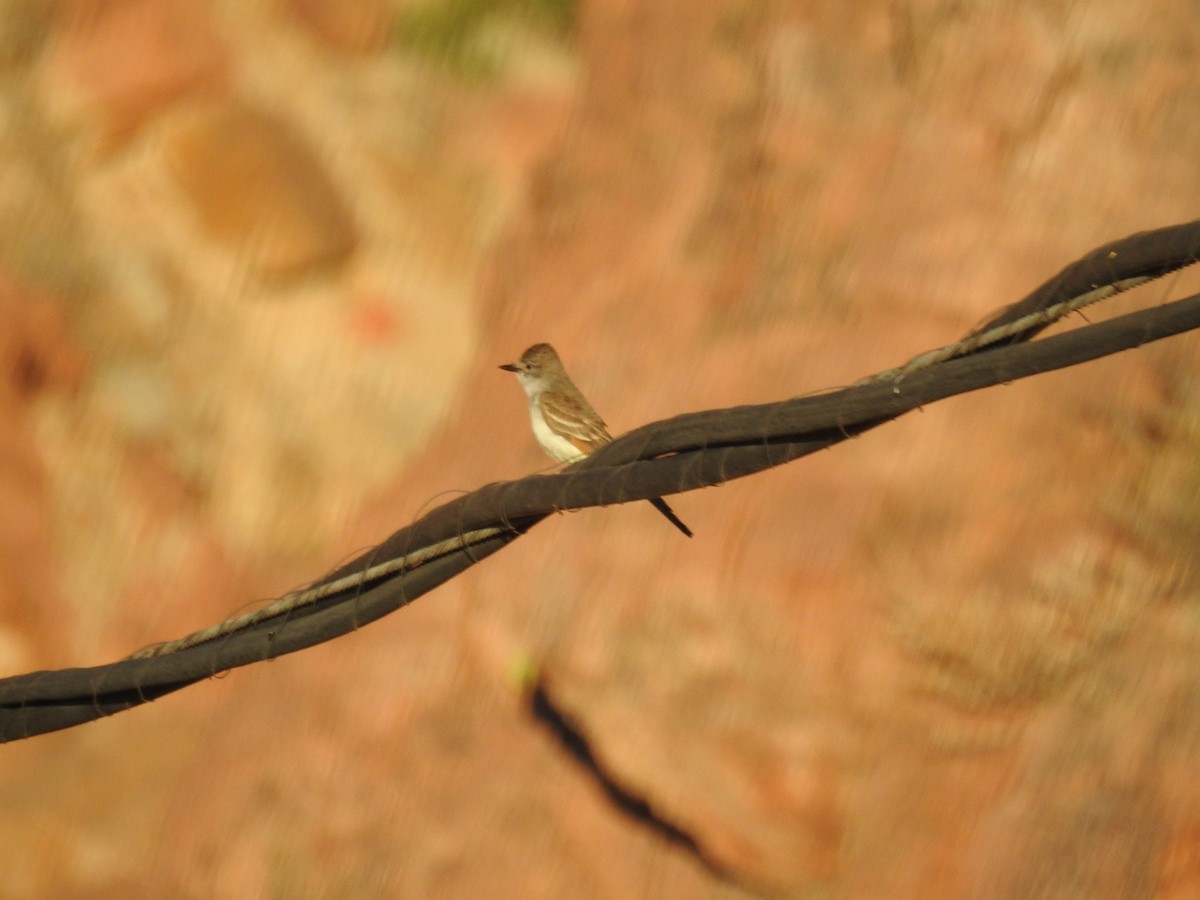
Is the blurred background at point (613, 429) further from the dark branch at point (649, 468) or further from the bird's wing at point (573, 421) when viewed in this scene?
the dark branch at point (649, 468)

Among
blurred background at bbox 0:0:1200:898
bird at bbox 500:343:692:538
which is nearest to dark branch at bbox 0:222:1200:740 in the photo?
bird at bbox 500:343:692:538

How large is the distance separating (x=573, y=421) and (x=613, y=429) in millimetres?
2540

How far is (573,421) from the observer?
7.08 meters

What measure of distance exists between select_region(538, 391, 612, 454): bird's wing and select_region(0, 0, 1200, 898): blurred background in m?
2.07

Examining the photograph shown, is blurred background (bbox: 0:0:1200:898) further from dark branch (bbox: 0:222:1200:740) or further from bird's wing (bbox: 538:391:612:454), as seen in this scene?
dark branch (bbox: 0:222:1200:740)

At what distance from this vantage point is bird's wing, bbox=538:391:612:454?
6980 mm

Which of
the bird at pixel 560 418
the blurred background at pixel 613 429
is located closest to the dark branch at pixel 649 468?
the bird at pixel 560 418

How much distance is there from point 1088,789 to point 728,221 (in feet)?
14.0

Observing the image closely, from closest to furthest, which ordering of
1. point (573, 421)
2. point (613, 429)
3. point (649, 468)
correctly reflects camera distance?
point (649, 468) → point (573, 421) → point (613, 429)

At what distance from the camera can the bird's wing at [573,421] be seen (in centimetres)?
698

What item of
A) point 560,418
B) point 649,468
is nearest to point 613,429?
point 560,418

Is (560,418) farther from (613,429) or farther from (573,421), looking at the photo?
(613,429)

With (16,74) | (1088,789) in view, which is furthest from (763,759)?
(16,74)

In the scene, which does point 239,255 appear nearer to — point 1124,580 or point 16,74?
point 16,74
